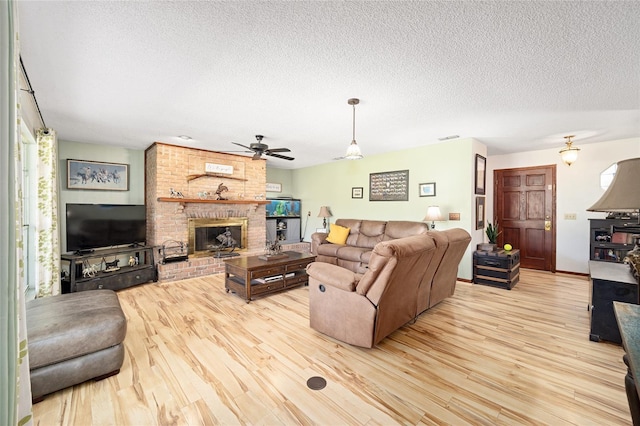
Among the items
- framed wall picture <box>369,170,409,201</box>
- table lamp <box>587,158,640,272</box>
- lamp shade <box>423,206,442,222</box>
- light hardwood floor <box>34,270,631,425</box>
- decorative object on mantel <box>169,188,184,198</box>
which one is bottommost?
light hardwood floor <box>34,270,631,425</box>

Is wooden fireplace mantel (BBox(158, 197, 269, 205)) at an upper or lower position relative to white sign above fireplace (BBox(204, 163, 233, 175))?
lower

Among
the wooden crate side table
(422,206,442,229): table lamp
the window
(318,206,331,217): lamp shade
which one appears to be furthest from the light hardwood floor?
(318,206,331,217): lamp shade

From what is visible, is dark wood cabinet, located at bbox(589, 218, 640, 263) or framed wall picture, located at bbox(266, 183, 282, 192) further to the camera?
framed wall picture, located at bbox(266, 183, 282, 192)

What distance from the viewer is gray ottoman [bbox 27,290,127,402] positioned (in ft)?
5.67

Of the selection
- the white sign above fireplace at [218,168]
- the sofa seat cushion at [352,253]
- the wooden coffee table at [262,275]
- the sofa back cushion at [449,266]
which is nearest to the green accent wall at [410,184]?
the sofa seat cushion at [352,253]

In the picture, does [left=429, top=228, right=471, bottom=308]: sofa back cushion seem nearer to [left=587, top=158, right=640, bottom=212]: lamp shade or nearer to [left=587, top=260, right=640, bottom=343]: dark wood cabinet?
[left=587, top=260, right=640, bottom=343]: dark wood cabinet

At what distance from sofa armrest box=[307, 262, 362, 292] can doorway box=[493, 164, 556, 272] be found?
15.6 feet

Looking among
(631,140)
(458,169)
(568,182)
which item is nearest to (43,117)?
(458,169)

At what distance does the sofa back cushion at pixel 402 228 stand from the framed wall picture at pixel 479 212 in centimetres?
87

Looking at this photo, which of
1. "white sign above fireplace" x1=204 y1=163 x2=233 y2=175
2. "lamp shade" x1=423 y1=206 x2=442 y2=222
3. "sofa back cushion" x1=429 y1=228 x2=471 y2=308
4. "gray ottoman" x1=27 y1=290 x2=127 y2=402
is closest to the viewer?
"gray ottoman" x1=27 y1=290 x2=127 y2=402

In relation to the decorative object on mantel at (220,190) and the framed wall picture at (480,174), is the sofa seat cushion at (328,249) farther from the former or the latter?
the framed wall picture at (480,174)

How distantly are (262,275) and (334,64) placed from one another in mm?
2729

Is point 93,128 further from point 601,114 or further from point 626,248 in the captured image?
point 626,248

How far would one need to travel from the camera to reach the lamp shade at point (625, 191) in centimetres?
121
